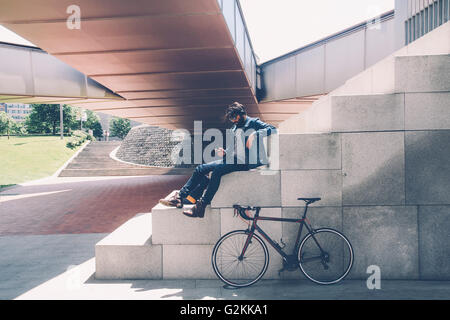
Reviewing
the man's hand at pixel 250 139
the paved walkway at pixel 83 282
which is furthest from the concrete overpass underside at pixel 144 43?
the paved walkway at pixel 83 282

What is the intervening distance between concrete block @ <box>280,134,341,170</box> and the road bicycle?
53cm

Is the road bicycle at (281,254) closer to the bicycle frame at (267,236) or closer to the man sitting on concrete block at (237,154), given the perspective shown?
the bicycle frame at (267,236)

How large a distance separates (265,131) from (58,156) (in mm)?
32333

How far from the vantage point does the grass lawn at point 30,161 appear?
75.3 ft

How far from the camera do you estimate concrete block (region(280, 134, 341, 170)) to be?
4.53m

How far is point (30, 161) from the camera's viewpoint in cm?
2848

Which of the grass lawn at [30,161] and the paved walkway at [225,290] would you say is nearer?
the paved walkway at [225,290]

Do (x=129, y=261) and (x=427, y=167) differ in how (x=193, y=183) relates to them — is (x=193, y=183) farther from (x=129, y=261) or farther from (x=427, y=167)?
(x=427, y=167)

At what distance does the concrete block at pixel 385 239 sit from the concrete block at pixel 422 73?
66.6 inches

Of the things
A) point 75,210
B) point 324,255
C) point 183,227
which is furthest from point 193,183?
point 75,210

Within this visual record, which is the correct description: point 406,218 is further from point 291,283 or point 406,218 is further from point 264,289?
point 264,289

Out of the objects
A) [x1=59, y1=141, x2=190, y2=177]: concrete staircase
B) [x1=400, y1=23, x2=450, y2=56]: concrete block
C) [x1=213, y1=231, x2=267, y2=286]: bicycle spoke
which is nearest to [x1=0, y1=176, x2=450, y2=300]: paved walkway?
[x1=213, y1=231, x2=267, y2=286]: bicycle spoke

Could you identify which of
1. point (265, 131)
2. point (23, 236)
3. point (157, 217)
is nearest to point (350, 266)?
point (265, 131)

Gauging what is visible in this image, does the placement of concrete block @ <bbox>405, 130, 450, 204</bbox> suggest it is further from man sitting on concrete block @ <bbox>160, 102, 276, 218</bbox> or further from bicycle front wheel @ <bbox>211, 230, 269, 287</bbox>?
bicycle front wheel @ <bbox>211, 230, 269, 287</bbox>
